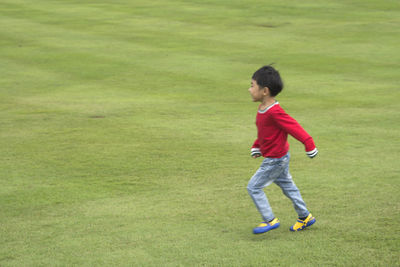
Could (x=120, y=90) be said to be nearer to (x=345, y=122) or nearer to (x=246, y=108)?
(x=246, y=108)

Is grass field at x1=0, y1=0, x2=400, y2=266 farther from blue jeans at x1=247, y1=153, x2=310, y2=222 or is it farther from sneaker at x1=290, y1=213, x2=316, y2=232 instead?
blue jeans at x1=247, y1=153, x2=310, y2=222

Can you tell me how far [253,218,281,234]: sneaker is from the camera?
16.9ft

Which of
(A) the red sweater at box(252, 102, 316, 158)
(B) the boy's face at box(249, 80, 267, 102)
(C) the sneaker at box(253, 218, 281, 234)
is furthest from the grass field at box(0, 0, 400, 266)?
(B) the boy's face at box(249, 80, 267, 102)

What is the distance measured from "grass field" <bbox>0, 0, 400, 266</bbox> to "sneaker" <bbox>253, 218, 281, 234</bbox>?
0.08 metres

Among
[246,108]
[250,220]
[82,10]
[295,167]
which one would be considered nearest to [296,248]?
[250,220]

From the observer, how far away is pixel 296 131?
4859mm

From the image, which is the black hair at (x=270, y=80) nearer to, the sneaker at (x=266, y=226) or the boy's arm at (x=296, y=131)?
the boy's arm at (x=296, y=131)

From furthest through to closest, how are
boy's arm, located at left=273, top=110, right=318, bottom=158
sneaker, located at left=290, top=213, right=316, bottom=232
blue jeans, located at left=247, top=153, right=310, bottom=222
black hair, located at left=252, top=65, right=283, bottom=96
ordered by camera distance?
sneaker, located at left=290, top=213, right=316, bottom=232
blue jeans, located at left=247, top=153, right=310, bottom=222
black hair, located at left=252, top=65, right=283, bottom=96
boy's arm, located at left=273, top=110, right=318, bottom=158

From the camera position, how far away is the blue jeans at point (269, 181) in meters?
5.10

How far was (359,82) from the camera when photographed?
1295 centimetres

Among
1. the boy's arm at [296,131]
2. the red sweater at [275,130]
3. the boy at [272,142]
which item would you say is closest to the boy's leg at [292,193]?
the boy at [272,142]

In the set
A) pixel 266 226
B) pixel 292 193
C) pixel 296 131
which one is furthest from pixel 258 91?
pixel 266 226

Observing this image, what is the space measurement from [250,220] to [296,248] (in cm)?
87

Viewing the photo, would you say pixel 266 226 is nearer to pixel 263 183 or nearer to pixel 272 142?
pixel 263 183
